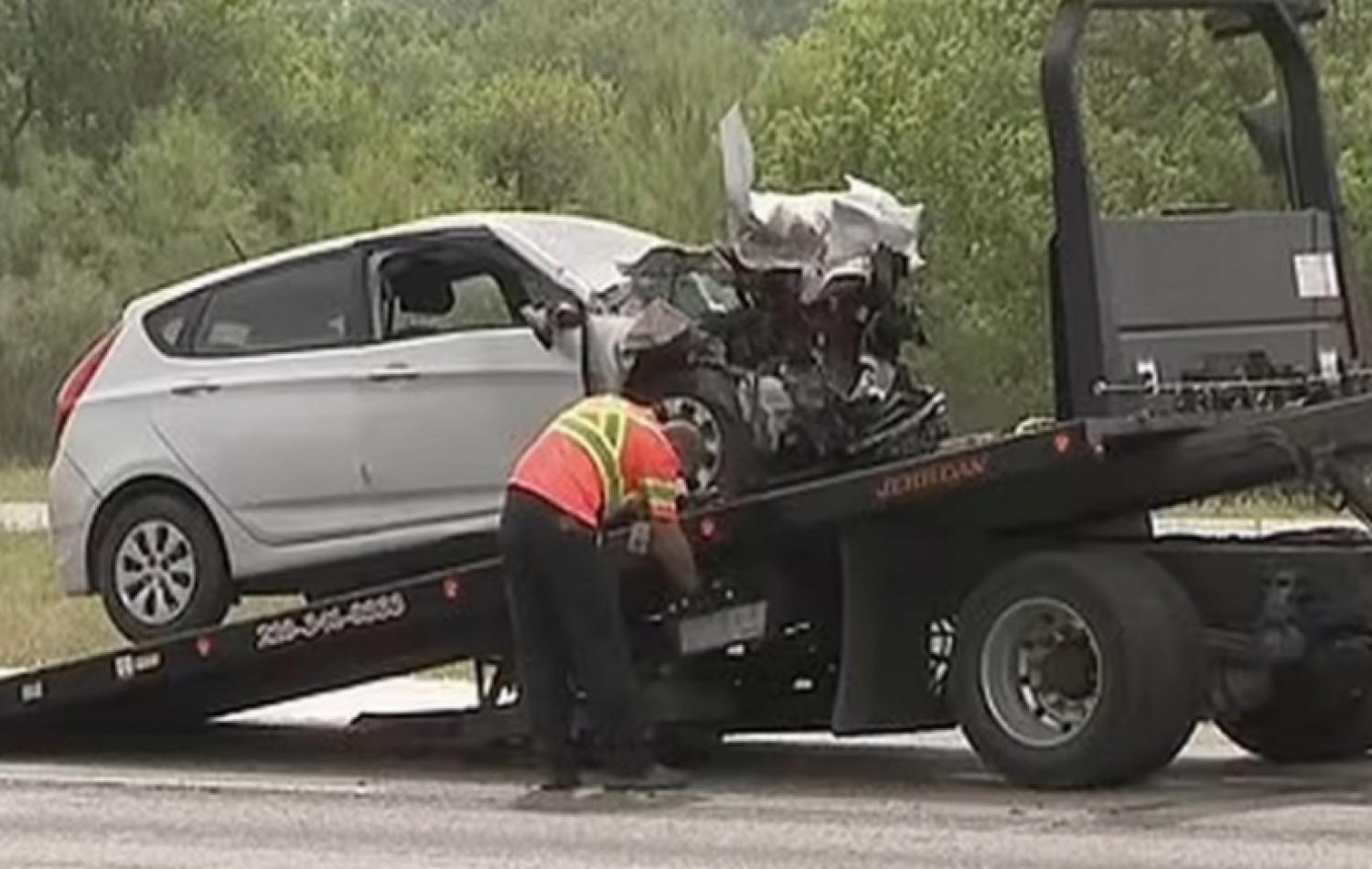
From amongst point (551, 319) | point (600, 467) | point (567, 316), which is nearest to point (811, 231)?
point (567, 316)

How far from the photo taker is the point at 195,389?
15.0 m

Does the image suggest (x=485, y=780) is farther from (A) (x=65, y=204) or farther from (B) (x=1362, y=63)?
(A) (x=65, y=204)

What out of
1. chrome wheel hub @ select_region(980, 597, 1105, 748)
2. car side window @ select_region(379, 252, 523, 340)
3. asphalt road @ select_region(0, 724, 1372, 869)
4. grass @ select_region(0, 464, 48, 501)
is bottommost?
asphalt road @ select_region(0, 724, 1372, 869)

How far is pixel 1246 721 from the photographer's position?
13.4 metres

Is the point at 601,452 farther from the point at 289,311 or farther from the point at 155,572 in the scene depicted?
the point at 155,572

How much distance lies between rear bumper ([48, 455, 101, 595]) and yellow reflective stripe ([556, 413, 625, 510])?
3.18m

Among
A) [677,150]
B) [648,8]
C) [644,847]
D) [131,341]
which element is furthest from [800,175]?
[644,847]

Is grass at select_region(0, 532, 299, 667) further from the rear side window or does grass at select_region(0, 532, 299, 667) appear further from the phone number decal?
the phone number decal

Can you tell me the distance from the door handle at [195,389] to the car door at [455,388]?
2.57 feet

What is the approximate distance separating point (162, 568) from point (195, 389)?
788 millimetres

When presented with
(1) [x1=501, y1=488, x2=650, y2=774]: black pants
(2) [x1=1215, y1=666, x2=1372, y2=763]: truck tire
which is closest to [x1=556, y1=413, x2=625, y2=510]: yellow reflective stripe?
(1) [x1=501, y1=488, x2=650, y2=774]: black pants

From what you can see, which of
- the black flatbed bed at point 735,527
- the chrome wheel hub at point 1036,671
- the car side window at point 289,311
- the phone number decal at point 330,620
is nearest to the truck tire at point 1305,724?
the chrome wheel hub at point 1036,671

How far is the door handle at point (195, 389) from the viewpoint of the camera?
14953mm

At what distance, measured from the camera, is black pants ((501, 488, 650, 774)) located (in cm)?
1285
